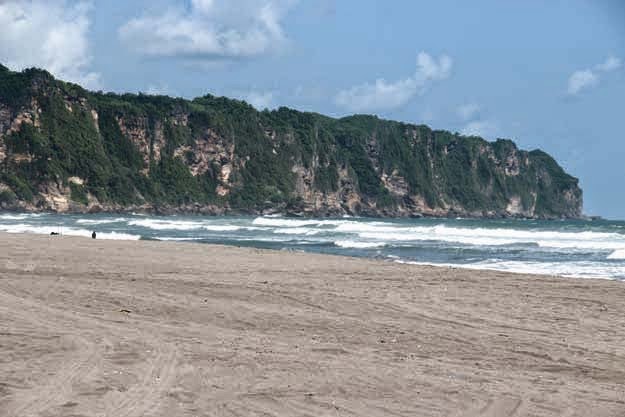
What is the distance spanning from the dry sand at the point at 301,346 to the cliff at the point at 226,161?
3134 inches

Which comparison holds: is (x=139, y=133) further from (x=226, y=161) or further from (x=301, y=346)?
(x=301, y=346)

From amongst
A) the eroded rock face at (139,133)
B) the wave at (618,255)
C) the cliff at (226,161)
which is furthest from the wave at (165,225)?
the eroded rock face at (139,133)

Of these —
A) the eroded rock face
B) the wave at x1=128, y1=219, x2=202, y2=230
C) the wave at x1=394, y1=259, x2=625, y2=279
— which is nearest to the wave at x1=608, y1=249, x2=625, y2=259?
the wave at x1=394, y1=259, x2=625, y2=279

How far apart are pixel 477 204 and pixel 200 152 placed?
220ft

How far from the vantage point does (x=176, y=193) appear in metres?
111

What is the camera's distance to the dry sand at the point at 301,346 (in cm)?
688

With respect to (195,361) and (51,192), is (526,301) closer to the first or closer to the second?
(195,361)

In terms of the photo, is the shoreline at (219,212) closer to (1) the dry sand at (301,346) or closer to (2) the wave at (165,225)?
(2) the wave at (165,225)

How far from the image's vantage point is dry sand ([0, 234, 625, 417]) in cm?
688

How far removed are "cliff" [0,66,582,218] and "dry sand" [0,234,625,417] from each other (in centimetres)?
7960

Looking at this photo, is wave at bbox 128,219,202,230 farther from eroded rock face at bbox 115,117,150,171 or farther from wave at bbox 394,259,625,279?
eroded rock face at bbox 115,117,150,171

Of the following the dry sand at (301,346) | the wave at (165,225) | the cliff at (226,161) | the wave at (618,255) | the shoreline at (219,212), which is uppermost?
the cliff at (226,161)

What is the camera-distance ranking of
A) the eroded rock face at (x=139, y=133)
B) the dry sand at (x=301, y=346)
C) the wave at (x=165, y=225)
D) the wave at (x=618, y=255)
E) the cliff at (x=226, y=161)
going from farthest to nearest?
1. the eroded rock face at (x=139, y=133)
2. the cliff at (x=226, y=161)
3. the wave at (x=165, y=225)
4. the wave at (x=618, y=255)
5. the dry sand at (x=301, y=346)

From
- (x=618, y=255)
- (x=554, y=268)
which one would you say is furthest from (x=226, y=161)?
(x=554, y=268)
